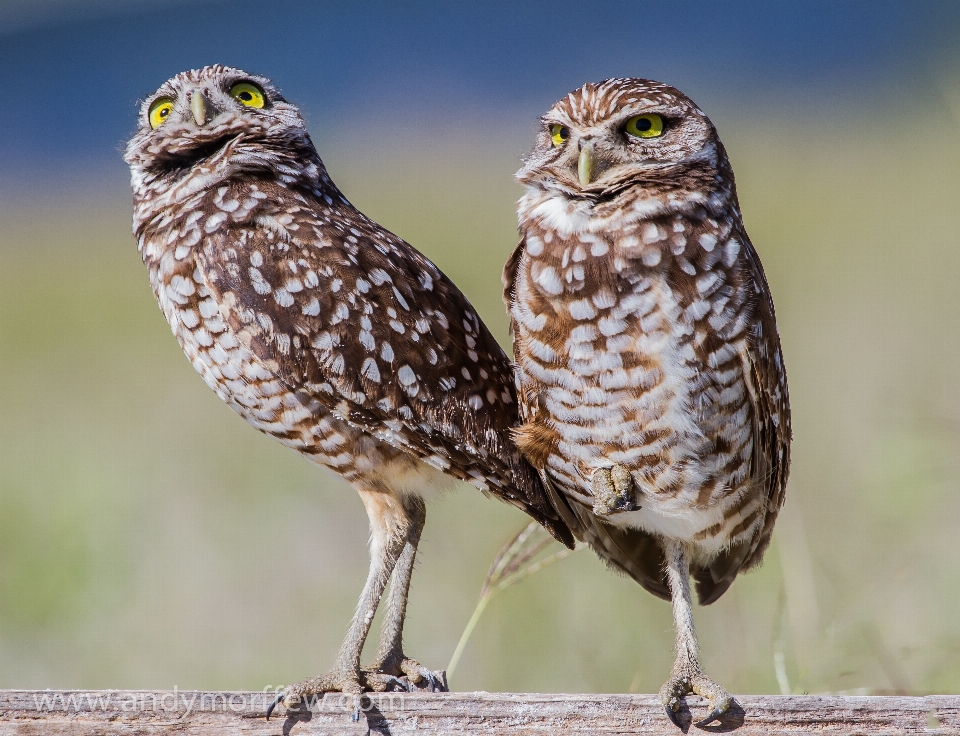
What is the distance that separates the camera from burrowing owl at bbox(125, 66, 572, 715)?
2072 mm

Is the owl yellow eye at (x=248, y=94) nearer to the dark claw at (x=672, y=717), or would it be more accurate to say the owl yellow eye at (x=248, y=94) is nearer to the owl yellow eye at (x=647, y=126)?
the owl yellow eye at (x=647, y=126)

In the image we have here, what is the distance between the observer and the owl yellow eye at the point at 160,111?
228 cm

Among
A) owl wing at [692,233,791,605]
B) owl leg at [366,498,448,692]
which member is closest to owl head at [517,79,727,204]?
owl wing at [692,233,791,605]

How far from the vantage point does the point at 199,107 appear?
2.20m

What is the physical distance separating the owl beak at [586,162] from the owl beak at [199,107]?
2.94 feet

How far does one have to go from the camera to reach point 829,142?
6.23 meters

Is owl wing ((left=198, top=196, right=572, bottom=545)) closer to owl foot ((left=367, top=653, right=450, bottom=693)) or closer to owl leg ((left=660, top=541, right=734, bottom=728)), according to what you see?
owl leg ((left=660, top=541, right=734, bottom=728))

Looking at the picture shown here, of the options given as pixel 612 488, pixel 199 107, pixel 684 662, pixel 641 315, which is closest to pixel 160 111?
pixel 199 107

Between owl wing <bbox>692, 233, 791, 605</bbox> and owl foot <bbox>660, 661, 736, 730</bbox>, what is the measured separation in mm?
427

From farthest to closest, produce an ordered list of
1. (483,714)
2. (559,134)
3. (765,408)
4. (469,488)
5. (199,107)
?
1. (469,488)
2. (199,107)
3. (765,408)
4. (559,134)
5. (483,714)

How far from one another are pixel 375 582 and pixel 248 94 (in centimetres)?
118

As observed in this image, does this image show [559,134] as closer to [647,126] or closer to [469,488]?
[647,126]

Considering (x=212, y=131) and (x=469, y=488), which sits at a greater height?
(x=212, y=131)

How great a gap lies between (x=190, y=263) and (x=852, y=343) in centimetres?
342
